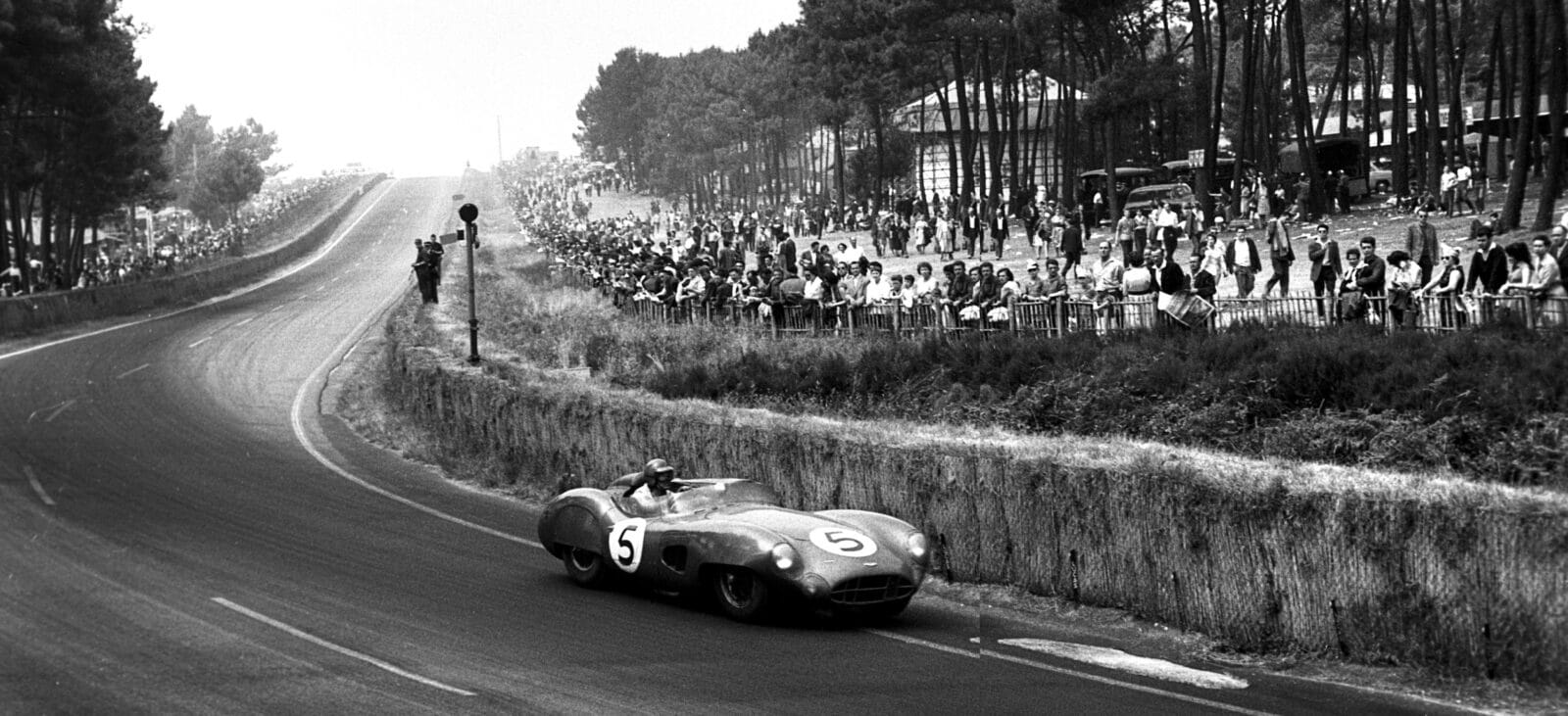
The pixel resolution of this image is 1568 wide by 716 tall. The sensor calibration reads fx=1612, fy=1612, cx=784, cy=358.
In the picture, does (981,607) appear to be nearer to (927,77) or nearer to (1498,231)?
(1498,231)

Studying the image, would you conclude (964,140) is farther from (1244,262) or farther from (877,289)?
(1244,262)

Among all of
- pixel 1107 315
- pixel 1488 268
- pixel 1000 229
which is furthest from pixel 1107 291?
pixel 1000 229

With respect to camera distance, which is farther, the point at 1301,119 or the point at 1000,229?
the point at 1301,119

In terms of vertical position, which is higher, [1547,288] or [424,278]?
[424,278]

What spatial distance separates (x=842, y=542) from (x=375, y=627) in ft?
12.5

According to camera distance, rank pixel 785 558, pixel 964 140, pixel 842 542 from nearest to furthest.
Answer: pixel 785 558
pixel 842 542
pixel 964 140

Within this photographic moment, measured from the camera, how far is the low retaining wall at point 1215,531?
35.3 feet

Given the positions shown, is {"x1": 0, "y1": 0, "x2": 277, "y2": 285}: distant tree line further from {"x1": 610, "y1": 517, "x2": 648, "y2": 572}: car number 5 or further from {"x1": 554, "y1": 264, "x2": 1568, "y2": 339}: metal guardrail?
{"x1": 610, "y1": 517, "x2": 648, "y2": 572}: car number 5

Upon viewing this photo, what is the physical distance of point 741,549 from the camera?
42.5 feet

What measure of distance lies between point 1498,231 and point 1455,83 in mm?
23193

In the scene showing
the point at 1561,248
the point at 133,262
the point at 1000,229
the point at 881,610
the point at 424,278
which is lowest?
the point at 881,610

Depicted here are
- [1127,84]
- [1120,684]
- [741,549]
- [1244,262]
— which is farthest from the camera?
[1127,84]

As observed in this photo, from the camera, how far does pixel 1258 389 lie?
2155 cm

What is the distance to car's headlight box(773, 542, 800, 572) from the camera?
1260cm
